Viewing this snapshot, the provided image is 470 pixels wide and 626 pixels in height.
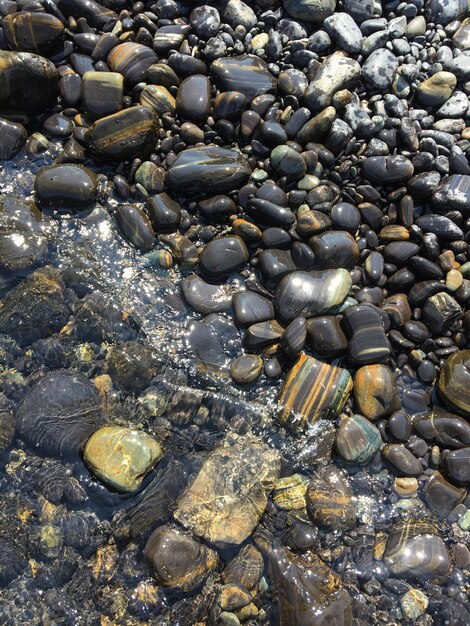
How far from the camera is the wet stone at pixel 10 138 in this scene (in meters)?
4.79

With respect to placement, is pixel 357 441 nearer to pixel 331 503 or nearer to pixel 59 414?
pixel 331 503

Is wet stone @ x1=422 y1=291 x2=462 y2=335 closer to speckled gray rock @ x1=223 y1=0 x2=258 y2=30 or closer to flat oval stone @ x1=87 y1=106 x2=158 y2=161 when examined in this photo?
flat oval stone @ x1=87 y1=106 x2=158 y2=161

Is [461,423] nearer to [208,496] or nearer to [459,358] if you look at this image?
[459,358]

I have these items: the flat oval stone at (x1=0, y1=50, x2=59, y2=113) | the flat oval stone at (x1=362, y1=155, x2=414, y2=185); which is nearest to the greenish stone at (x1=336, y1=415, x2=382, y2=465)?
the flat oval stone at (x1=362, y1=155, x2=414, y2=185)

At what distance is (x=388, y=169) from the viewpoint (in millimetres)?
4398

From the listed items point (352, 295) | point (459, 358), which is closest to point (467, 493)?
point (459, 358)

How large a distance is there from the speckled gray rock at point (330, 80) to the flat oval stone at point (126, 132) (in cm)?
144

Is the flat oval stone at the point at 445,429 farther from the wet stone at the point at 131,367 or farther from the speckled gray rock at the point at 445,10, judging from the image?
the speckled gray rock at the point at 445,10

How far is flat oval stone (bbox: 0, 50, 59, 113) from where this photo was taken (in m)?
4.67

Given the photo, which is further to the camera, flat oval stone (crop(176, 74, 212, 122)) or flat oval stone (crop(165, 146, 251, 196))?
flat oval stone (crop(176, 74, 212, 122))

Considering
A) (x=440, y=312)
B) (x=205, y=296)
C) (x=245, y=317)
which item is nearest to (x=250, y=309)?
(x=245, y=317)

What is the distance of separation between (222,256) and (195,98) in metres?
1.55

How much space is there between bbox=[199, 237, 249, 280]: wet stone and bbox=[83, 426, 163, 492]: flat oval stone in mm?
1490

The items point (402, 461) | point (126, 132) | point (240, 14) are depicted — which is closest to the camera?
point (402, 461)
